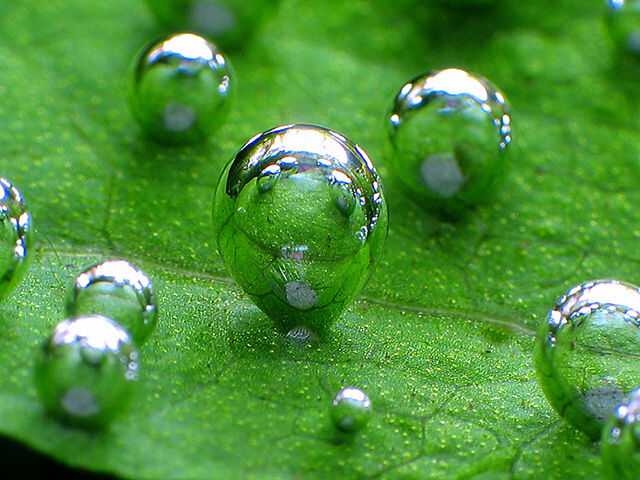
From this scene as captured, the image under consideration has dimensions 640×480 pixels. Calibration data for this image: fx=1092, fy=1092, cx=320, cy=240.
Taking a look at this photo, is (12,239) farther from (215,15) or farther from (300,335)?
(215,15)

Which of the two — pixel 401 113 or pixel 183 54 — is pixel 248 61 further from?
pixel 401 113

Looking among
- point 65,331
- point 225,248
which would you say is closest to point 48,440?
point 65,331

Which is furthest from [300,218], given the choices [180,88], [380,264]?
[180,88]

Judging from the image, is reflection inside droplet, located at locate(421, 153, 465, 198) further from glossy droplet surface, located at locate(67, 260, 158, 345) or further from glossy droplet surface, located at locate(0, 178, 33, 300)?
glossy droplet surface, located at locate(0, 178, 33, 300)

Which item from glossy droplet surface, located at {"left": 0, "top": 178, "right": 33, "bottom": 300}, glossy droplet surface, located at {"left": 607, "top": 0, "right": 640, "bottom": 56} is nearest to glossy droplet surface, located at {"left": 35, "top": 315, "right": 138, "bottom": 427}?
glossy droplet surface, located at {"left": 0, "top": 178, "right": 33, "bottom": 300}

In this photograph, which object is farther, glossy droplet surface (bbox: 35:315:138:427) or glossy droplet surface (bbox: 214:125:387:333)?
glossy droplet surface (bbox: 214:125:387:333)
